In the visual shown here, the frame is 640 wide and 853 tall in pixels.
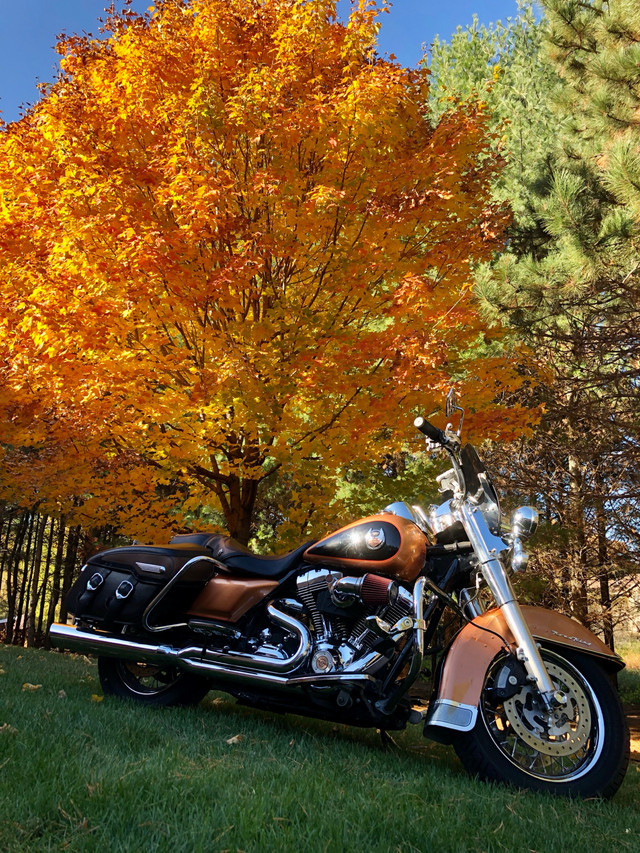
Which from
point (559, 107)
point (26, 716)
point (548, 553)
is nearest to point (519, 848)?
point (26, 716)

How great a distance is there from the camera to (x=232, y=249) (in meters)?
7.20

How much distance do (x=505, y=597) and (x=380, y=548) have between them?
2.12 ft

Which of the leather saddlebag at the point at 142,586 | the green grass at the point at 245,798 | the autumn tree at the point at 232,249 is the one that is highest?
the autumn tree at the point at 232,249

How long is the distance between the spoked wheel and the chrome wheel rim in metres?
1.91

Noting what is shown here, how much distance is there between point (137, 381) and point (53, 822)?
5166mm

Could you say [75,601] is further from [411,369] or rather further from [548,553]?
[548,553]

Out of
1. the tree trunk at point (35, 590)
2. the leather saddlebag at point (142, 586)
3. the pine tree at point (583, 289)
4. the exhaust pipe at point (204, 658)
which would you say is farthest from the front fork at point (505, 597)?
the tree trunk at point (35, 590)

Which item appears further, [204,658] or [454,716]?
[204,658]

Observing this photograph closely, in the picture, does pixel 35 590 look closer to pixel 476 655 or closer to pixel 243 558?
pixel 243 558

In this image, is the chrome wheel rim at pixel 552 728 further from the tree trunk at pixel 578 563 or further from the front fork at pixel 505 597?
the tree trunk at pixel 578 563

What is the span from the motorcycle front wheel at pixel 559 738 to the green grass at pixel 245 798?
0.12 m

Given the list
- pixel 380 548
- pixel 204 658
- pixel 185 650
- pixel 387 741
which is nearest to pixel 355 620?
pixel 380 548

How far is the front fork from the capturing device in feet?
10.0

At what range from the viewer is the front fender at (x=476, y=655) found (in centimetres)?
314
